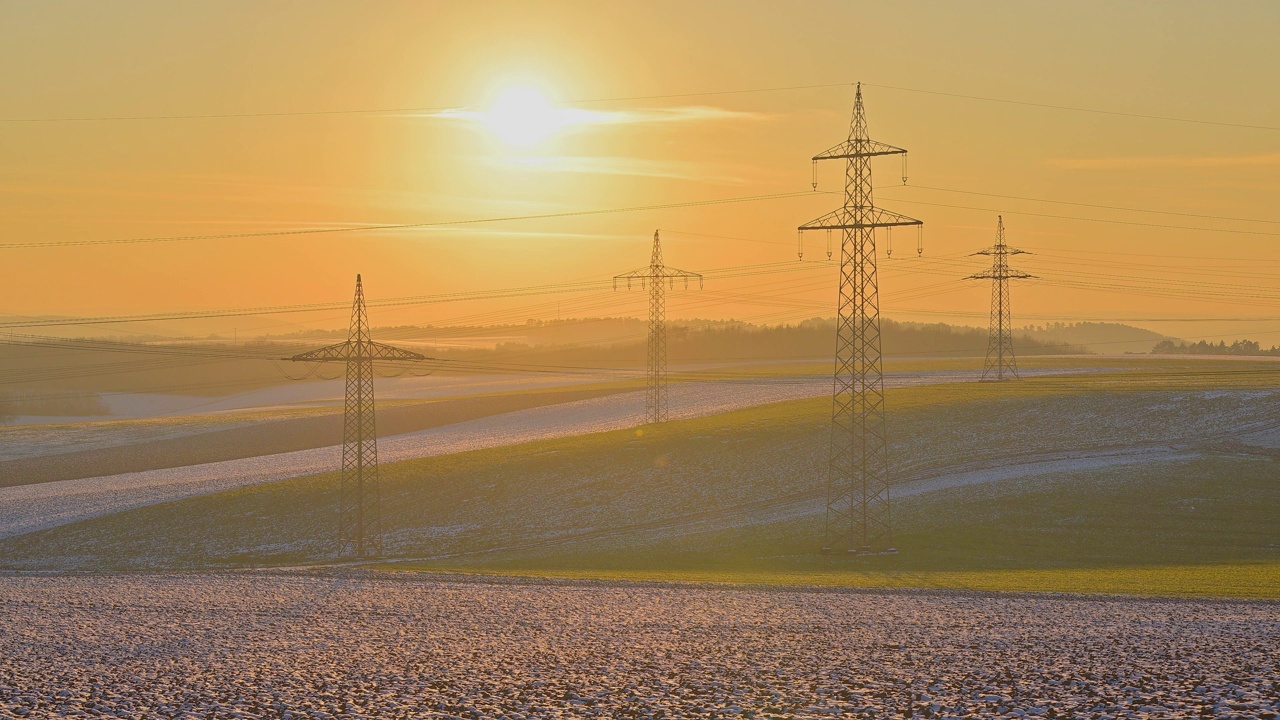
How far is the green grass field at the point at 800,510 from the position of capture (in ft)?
192

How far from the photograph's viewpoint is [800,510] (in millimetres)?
74500

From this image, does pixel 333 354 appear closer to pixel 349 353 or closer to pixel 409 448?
pixel 349 353

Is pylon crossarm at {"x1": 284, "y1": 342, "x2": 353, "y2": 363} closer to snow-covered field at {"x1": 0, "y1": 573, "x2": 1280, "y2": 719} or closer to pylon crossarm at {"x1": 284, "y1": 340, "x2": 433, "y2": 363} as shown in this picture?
pylon crossarm at {"x1": 284, "y1": 340, "x2": 433, "y2": 363}

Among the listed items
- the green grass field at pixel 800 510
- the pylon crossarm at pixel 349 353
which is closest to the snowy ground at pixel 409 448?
the green grass field at pixel 800 510

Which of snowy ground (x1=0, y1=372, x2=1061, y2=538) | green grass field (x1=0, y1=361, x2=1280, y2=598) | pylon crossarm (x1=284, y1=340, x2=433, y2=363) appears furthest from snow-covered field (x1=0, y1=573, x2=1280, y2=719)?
snowy ground (x1=0, y1=372, x2=1061, y2=538)

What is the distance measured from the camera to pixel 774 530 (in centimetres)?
6906

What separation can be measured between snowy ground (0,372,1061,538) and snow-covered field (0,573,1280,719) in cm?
3643

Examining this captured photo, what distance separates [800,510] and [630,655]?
40.0 meters

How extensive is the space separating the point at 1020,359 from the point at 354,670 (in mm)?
138823

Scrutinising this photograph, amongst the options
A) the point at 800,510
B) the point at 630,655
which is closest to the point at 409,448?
the point at 800,510

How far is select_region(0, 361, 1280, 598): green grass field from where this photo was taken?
58469mm

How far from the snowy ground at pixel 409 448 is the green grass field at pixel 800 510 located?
531 centimetres

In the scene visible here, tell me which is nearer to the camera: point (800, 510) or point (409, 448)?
point (800, 510)

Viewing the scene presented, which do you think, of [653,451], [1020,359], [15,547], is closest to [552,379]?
→ [1020,359]
